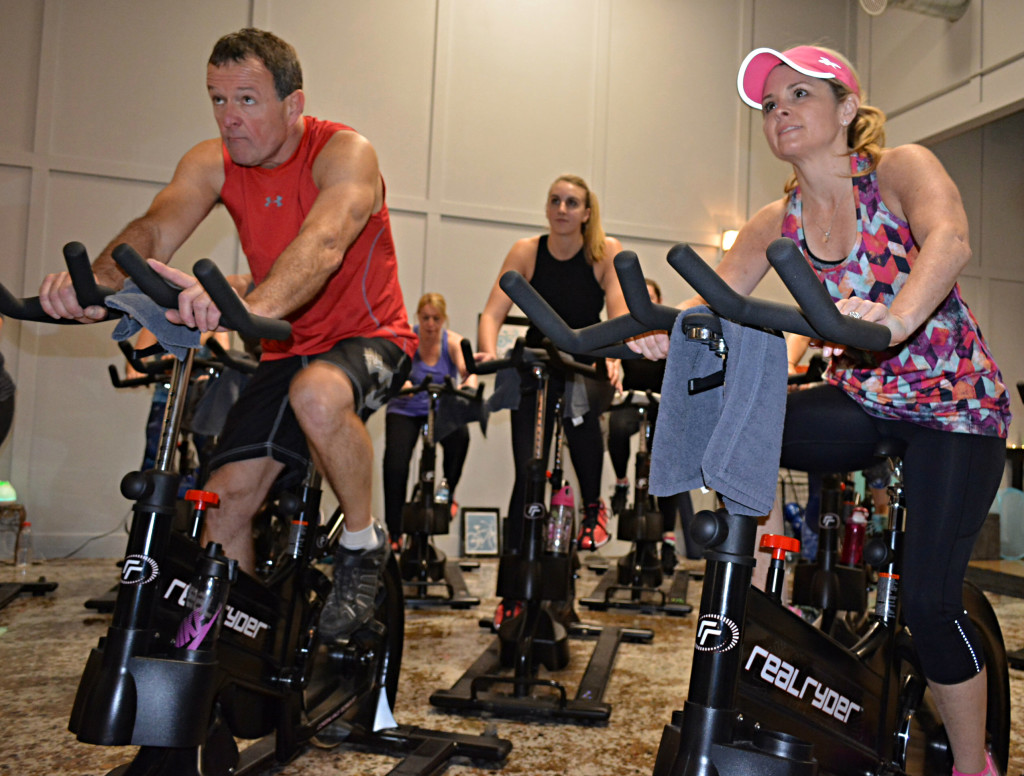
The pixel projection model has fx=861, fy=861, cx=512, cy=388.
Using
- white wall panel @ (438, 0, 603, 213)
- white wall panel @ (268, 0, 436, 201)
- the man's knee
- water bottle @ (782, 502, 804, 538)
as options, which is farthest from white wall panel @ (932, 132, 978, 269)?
the man's knee

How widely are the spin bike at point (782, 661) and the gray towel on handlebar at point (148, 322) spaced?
645 mm

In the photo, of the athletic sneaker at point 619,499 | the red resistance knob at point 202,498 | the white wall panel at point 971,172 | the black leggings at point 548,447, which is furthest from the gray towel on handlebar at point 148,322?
the white wall panel at point 971,172

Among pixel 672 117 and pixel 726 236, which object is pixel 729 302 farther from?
pixel 672 117

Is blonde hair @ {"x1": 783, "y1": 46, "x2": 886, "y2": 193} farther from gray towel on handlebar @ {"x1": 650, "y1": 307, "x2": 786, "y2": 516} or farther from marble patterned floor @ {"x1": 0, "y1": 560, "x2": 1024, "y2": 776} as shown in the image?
marble patterned floor @ {"x1": 0, "y1": 560, "x2": 1024, "y2": 776}

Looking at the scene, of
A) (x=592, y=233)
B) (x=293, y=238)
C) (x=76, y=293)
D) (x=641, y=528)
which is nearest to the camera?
(x=76, y=293)

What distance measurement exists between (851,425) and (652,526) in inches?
114

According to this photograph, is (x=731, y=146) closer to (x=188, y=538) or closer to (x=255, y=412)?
(x=255, y=412)

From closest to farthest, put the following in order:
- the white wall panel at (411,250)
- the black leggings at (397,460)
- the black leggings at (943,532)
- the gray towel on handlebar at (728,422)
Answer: the gray towel on handlebar at (728,422)
the black leggings at (943,532)
the black leggings at (397,460)
the white wall panel at (411,250)

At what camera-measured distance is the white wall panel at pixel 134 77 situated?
5.82m

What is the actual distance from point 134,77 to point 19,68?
2.32 ft

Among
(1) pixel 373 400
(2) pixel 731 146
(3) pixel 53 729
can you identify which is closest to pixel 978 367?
(1) pixel 373 400

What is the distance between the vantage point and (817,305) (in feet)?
2.93

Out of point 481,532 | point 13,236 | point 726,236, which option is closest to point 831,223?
point 481,532

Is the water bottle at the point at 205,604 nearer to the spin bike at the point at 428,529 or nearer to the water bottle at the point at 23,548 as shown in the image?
the spin bike at the point at 428,529
